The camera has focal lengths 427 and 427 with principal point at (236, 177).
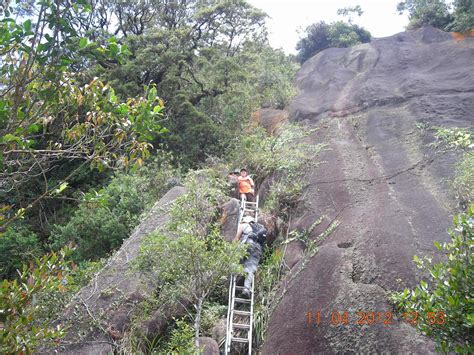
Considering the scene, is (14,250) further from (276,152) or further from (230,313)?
(276,152)

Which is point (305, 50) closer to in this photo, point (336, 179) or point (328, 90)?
point (328, 90)

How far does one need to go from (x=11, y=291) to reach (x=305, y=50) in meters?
22.7

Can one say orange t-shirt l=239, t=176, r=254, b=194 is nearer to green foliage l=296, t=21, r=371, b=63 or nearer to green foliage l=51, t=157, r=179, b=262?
green foliage l=51, t=157, r=179, b=262

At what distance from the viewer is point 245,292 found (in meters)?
8.11

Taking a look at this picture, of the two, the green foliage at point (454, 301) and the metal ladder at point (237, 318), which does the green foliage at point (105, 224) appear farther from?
the green foliage at point (454, 301)

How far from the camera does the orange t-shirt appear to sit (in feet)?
36.3

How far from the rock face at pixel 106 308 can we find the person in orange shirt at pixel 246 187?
126 inches

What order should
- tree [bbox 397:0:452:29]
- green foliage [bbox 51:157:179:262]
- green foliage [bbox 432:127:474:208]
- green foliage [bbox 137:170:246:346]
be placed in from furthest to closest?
1. tree [bbox 397:0:452:29]
2. green foliage [bbox 51:157:179:262]
3. green foliage [bbox 432:127:474:208]
4. green foliage [bbox 137:170:246:346]

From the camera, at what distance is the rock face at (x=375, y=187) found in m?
6.49

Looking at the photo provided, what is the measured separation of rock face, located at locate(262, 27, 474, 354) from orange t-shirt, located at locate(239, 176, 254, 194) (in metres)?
1.67

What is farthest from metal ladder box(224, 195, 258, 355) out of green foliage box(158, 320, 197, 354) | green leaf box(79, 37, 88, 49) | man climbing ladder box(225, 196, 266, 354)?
green leaf box(79, 37, 88, 49)

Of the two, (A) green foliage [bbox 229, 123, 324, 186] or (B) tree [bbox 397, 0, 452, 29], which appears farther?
(B) tree [bbox 397, 0, 452, 29]
